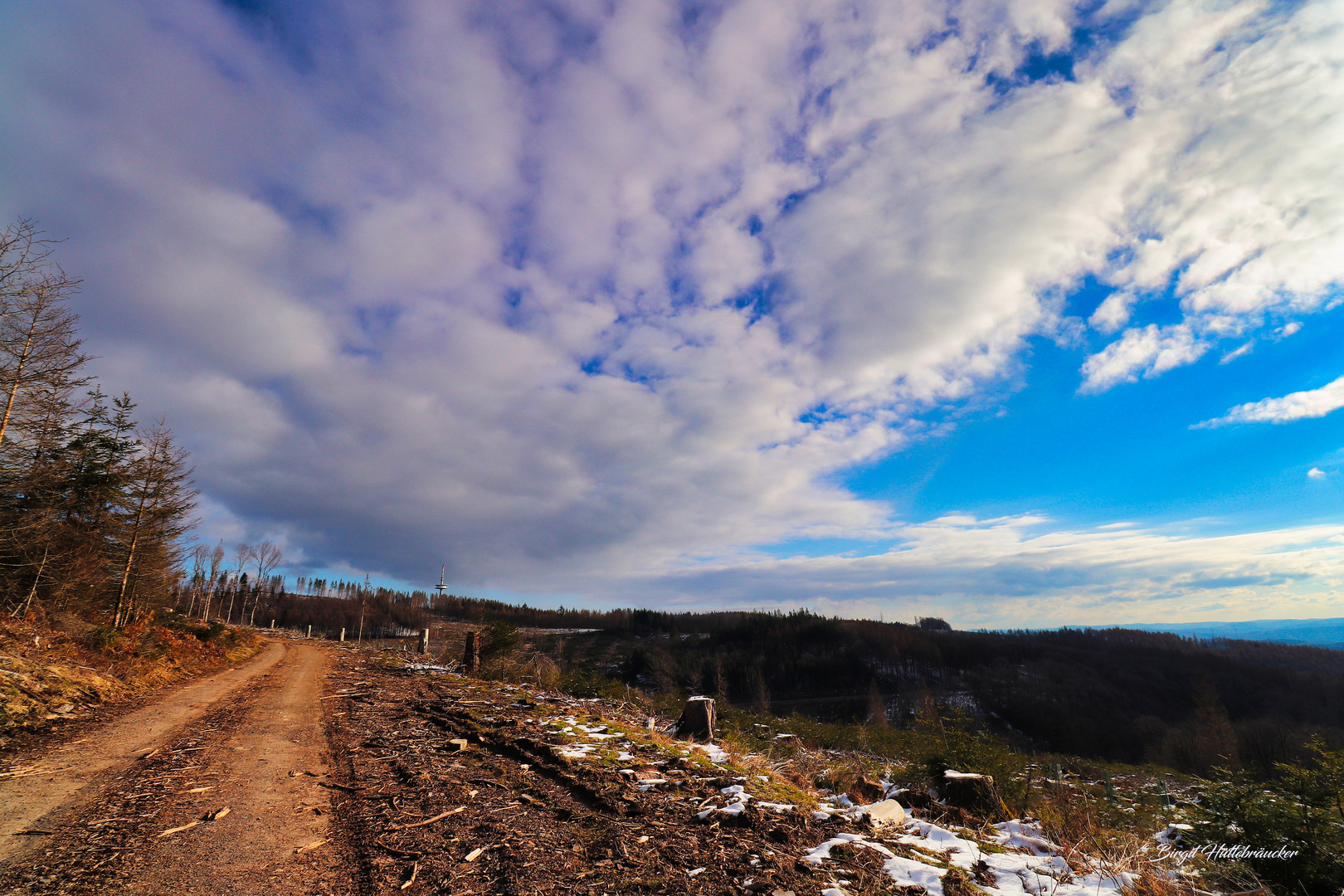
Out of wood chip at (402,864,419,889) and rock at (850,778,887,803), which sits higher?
wood chip at (402,864,419,889)

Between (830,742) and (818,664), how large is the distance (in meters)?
119

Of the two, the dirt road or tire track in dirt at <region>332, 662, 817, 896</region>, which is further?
tire track in dirt at <region>332, 662, 817, 896</region>

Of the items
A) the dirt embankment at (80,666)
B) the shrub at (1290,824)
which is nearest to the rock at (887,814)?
the shrub at (1290,824)

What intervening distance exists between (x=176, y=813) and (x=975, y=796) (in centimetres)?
951

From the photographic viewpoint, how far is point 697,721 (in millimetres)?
10445

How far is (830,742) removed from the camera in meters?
21.5

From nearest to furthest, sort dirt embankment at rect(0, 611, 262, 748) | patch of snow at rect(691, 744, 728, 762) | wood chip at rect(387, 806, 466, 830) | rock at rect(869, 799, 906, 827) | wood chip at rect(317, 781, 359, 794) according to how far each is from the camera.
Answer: wood chip at rect(387, 806, 466, 830), wood chip at rect(317, 781, 359, 794), rock at rect(869, 799, 906, 827), patch of snow at rect(691, 744, 728, 762), dirt embankment at rect(0, 611, 262, 748)

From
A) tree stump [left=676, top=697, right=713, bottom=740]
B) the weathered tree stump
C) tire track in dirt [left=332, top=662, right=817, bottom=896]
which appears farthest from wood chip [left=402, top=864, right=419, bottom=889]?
tree stump [left=676, top=697, right=713, bottom=740]

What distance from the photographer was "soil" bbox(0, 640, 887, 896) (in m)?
3.79

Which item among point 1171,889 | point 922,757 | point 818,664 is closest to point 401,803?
point 1171,889

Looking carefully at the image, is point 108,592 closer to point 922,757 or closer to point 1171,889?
point 922,757

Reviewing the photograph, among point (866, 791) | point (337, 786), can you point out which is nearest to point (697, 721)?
point (866, 791)

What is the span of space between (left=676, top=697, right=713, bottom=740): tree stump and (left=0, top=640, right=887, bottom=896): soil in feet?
4.45

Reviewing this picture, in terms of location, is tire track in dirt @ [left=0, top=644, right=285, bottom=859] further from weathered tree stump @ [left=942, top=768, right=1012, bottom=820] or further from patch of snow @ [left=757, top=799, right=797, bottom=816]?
weathered tree stump @ [left=942, top=768, right=1012, bottom=820]
